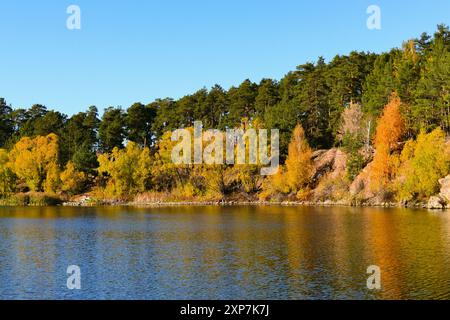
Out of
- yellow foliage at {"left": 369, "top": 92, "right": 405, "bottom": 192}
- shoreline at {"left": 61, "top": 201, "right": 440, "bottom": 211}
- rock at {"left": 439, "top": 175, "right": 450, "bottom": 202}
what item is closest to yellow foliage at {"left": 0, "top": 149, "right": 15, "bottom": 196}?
shoreline at {"left": 61, "top": 201, "right": 440, "bottom": 211}

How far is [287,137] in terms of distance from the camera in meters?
106

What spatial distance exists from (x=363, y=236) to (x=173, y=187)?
224 ft

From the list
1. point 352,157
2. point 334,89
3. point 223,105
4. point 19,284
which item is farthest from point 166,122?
point 19,284

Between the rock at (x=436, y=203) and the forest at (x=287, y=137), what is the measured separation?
9.88 ft

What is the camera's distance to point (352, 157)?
310ft

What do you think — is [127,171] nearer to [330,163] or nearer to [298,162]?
[298,162]

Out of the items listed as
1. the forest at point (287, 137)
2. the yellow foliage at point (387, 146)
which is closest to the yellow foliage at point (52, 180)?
the forest at point (287, 137)

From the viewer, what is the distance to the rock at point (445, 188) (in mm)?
76438

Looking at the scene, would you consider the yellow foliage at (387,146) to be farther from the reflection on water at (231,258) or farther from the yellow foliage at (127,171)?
the yellow foliage at (127,171)

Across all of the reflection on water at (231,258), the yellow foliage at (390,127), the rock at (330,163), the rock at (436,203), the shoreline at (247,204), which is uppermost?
the yellow foliage at (390,127)

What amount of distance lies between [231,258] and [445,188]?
50.5 meters

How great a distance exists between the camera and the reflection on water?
28547mm

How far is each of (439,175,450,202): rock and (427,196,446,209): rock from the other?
0.62 meters
